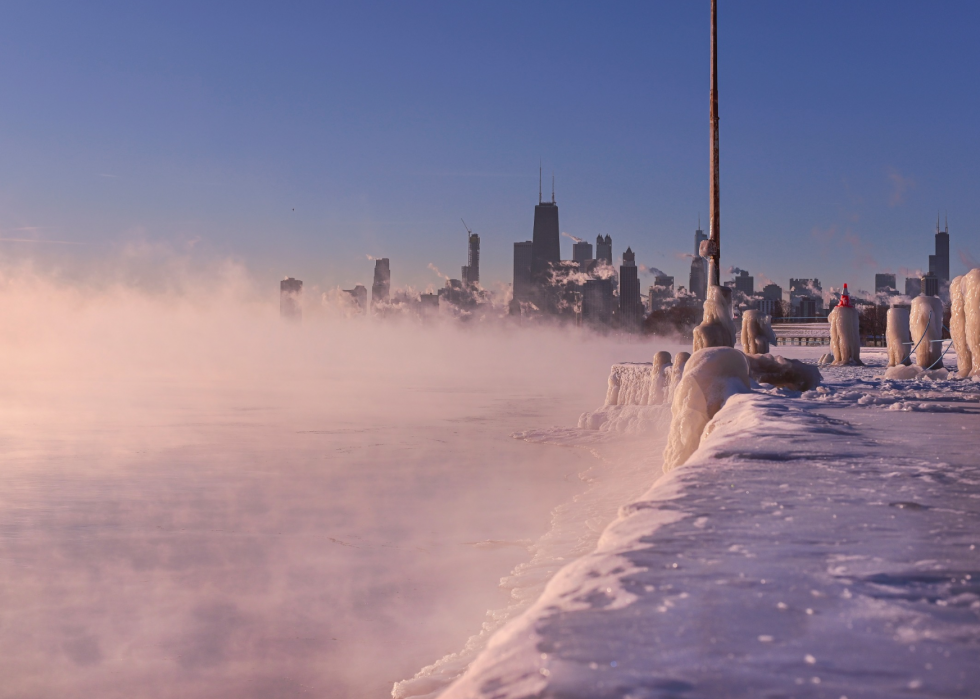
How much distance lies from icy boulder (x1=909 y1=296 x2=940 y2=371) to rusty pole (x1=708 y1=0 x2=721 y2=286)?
3.68 m

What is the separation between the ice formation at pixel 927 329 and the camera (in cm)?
1491

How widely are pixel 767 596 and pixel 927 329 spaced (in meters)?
14.8

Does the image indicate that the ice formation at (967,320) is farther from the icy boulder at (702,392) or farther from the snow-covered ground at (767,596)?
the snow-covered ground at (767,596)

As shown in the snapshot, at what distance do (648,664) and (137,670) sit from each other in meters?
15.2

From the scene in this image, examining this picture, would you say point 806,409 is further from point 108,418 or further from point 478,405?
point 108,418

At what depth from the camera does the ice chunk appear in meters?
12.0

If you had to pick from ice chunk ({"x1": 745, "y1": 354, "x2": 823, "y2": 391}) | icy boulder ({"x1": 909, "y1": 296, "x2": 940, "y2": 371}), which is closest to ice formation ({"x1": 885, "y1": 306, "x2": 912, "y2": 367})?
icy boulder ({"x1": 909, "y1": 296, "x2": 940, "y2": 371})

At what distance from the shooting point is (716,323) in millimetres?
13414

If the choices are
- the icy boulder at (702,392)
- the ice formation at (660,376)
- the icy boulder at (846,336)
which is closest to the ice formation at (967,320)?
the icy boulder at (702,392)

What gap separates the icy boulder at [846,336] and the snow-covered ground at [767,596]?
626 inches

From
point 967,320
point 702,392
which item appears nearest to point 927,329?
point 967,320

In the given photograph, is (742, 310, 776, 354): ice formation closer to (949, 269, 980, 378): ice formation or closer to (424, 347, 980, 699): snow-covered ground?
(949, 269, 980, 378): ice formation

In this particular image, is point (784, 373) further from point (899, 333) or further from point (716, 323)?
point (899, 333)

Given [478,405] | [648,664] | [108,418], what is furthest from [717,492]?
[108,418]
